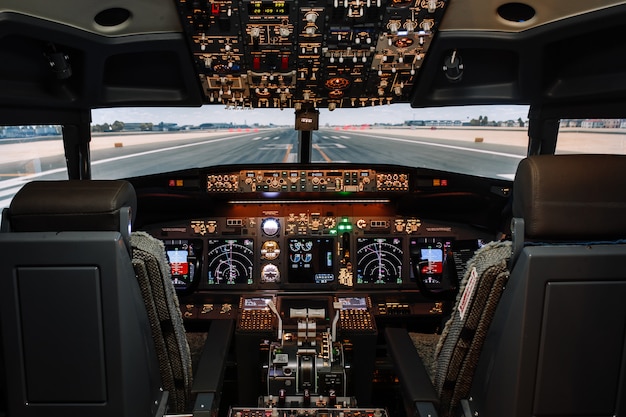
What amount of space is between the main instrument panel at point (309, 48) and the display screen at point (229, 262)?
99 centimetres

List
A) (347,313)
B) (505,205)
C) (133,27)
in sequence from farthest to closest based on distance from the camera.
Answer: (505,205) < (347,313) < (133,27)

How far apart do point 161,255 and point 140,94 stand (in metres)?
1.82

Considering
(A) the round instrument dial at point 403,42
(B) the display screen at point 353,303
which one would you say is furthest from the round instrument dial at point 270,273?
(A) the round instrument dial at point 403,42

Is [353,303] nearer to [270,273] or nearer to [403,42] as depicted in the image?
[270,273]

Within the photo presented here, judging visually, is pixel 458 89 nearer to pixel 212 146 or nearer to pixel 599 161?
pixel 599 161

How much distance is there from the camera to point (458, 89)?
3100 mm

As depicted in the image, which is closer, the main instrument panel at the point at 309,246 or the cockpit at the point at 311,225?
the cockpit at the point at 311,225

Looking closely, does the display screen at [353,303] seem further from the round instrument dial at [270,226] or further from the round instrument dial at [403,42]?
the round instrument dial at [403,42]

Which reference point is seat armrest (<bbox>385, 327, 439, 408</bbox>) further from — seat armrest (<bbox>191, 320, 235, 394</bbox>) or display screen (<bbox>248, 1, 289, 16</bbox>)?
display screen (<bbox>248, 1, 289, 16</bbox>)

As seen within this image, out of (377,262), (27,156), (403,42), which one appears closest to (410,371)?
(377,262)

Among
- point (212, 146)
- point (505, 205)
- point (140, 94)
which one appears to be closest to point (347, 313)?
point (505, 205)

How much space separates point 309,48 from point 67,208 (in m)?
A: 1.63

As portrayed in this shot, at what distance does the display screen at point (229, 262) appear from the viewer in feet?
11.1

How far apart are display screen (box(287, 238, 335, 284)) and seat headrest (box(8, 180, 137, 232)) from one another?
6.79 feet
